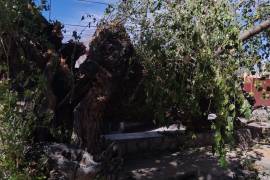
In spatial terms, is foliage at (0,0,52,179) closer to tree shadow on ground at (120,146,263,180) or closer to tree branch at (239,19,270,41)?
tree shadow on ground at (120,146,263,180)

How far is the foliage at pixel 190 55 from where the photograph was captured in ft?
20.0

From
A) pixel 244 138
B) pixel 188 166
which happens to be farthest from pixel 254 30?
pixel 244 138

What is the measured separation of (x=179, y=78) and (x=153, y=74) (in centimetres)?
41

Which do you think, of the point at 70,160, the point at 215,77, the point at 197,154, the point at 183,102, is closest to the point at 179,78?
the point at 183,102

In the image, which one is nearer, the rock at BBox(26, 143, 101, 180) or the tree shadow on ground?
the rock at BBox(26, 143, 101, 180)

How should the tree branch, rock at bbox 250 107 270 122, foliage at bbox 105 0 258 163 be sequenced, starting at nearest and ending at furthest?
foliage at bbox 105 0 258 163 < the tree branch < rock at bbox 250 107 270 122

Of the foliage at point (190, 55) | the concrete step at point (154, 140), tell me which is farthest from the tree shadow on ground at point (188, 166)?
the foliage at point (190, 55)

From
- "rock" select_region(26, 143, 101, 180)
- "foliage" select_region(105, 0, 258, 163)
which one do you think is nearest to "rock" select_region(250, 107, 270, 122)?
"foliage" select_region(105, 0, 258, 163)

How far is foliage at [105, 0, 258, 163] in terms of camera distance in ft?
20.0

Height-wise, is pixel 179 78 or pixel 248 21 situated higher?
pixel 248 21

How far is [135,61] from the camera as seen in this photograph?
7.07 meters

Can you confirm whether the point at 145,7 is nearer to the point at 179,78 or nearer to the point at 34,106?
the point at 179,78

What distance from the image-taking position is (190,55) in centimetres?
Answer: 675

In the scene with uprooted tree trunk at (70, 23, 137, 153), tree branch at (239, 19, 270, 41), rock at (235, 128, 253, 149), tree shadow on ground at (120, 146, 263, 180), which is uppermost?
tree branch at (239, 19, 270, 41)
